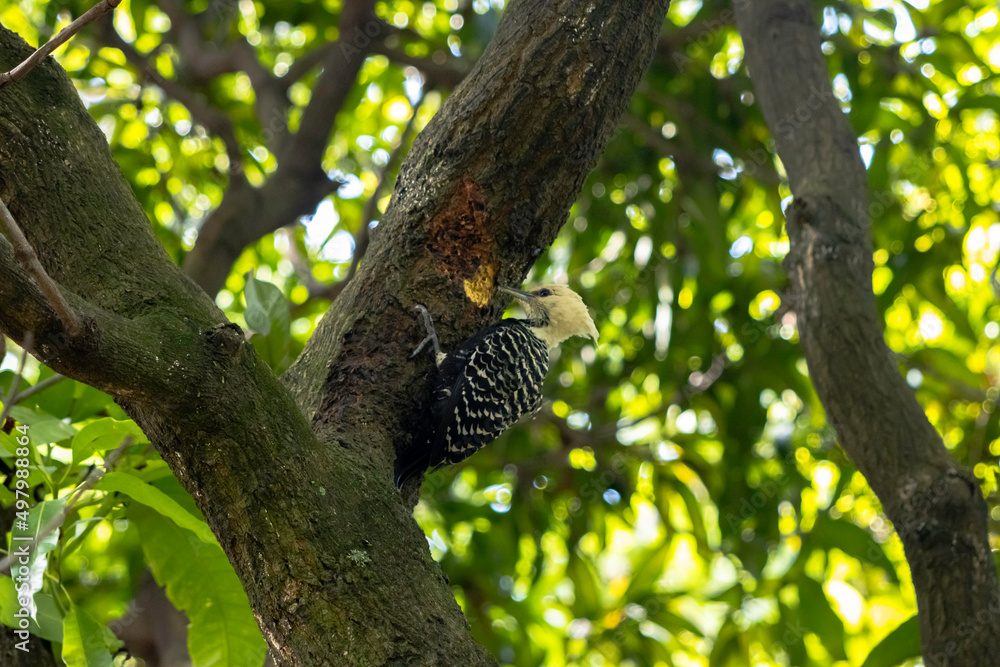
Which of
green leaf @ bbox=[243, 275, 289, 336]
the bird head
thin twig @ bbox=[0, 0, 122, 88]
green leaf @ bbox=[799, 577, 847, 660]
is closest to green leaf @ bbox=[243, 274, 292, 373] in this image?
green leaf @ bbox=[243, 275, 289, 336]

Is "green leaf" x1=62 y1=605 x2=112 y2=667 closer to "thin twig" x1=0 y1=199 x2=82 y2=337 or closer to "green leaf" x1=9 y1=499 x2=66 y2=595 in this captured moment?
"green leaf" x1=9 y1=499 x2=66 y2=595

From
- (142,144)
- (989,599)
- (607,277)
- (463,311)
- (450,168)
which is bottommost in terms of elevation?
(989,599)

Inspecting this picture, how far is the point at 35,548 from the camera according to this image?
1503 mm

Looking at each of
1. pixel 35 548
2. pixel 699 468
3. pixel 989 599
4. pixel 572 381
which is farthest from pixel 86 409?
pixel 572 381

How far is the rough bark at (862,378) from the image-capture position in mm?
2078

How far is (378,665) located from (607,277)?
343 cm

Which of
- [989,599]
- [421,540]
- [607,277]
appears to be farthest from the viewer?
[607,277]

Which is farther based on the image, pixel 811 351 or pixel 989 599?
pixel 811 351

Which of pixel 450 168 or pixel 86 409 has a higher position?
pixel 450 168

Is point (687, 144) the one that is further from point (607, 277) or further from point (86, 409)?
point (86, 409)

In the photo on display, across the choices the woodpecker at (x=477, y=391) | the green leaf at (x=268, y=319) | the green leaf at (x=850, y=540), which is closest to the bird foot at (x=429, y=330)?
the woodpecker at (x=477, y=391)

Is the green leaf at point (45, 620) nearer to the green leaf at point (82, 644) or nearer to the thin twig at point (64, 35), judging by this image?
the green leaf at point (82, 644)

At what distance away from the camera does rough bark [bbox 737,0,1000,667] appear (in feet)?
6.82

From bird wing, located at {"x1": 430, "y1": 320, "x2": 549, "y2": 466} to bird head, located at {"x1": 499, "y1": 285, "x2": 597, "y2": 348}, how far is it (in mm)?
421
